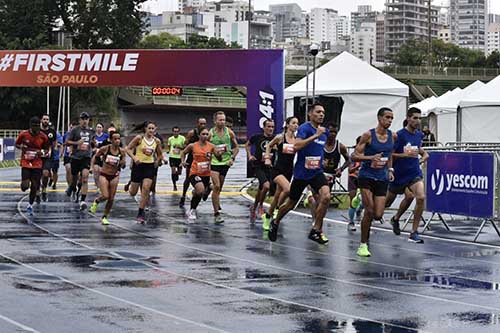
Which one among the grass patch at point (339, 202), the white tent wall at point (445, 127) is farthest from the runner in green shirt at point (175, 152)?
the white tent wall at point (445, 127)

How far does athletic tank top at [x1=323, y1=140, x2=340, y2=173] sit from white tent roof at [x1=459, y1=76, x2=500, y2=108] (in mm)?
13440

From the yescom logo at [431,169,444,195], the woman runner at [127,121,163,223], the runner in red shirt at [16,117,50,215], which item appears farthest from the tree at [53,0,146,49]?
the yescom logo at [431,169,444,195]

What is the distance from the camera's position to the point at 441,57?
154 m

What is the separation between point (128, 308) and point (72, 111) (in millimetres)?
66833

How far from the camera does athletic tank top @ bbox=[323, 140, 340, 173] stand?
16.5 m

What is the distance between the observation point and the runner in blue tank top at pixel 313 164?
13.7 m

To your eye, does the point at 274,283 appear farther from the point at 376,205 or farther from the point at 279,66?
the point at 279,66

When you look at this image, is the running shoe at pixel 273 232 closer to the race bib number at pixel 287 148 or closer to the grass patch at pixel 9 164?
the race bib number at pixel 287 148

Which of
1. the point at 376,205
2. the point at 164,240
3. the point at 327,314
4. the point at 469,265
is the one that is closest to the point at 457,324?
the point at 327,314

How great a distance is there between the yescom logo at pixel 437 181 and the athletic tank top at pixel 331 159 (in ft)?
5.19

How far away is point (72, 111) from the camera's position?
7456 centimetres

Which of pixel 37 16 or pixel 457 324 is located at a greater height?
pixel 37 16

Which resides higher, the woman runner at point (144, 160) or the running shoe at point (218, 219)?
the woman runner at point (144, 160)

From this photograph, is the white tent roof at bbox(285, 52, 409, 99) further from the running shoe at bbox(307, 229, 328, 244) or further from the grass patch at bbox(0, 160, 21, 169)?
the grass patch at bbox(0, 160, 21, 169)
